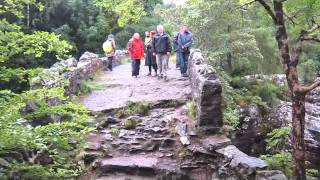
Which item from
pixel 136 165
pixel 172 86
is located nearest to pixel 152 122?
pixel 136 165

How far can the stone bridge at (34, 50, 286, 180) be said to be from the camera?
9219 millimetres

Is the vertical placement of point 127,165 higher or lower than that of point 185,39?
lower

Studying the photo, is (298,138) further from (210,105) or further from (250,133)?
(250,133)

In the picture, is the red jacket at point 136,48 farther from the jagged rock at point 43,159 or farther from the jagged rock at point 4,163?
the jagged rock at point 4,163

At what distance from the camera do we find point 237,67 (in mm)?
17219

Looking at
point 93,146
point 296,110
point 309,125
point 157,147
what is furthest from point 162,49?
point 296,110

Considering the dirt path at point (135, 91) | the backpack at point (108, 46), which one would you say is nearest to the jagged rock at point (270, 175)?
the dirt path at point (135, 91)

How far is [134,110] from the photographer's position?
40.2ft

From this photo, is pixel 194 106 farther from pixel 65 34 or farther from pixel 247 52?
pixel 65 34

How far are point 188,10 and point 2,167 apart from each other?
11.7 metres

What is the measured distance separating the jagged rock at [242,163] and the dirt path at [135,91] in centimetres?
416

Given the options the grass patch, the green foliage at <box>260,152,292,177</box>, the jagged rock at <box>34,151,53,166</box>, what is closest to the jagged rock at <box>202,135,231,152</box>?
the green foliage at <box>260,152,292,177</box>

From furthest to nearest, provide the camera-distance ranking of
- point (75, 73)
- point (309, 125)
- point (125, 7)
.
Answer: point (309, 125) → point (75, 73) → point (125, 7)

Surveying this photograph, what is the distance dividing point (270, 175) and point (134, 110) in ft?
18.1
